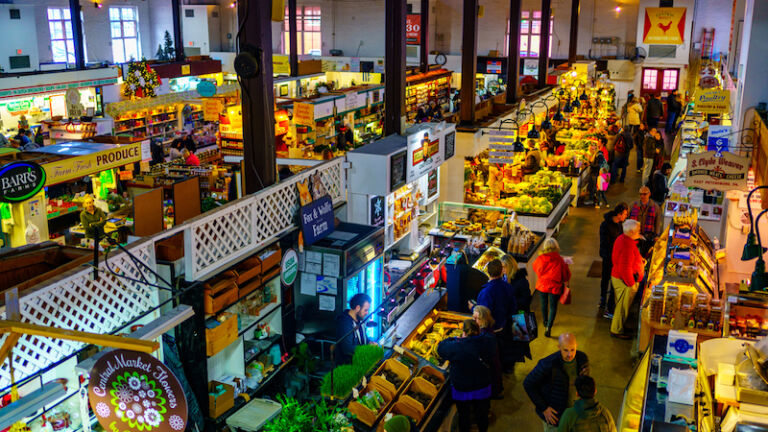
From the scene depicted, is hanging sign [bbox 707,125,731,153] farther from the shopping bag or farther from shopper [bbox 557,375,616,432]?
shopper [bbox 557,375,616,432]

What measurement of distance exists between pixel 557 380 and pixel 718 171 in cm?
431

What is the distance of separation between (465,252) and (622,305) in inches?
81.3

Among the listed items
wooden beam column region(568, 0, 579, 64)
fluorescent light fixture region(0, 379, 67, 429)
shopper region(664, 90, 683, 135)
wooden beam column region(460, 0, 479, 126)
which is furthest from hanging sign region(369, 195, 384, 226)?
wooden beam column region(568, 0, 579, 64)

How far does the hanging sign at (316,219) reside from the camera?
7.11 metres

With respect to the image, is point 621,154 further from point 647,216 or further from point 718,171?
point 718,171

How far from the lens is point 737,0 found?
70.8 ft

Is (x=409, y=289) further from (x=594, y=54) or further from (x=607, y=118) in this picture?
(x=594, y=54)

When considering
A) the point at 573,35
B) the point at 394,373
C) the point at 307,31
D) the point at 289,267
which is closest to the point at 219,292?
the point at 289,267

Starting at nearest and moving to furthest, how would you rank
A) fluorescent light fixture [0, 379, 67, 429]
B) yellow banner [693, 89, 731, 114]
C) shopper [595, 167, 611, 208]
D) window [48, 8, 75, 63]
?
fluorescent light fixture [0, 379, 67, 429], yellow banner [693, 89, 731, 114], shopper [595, 167, 611, 208], window [48, 8, 75, 63]

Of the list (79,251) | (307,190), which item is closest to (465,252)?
(307,190)

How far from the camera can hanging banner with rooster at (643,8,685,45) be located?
28328 millimetres

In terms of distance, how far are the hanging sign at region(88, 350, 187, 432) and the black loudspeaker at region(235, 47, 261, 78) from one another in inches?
134

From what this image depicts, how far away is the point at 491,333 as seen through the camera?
6.59 meters

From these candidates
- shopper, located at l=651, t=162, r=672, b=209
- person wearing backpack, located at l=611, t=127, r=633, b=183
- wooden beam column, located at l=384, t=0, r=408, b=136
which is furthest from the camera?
person wearing backpack, located at l=611, t=127, r=633, b=183
